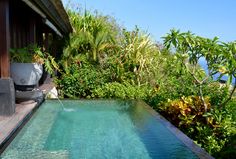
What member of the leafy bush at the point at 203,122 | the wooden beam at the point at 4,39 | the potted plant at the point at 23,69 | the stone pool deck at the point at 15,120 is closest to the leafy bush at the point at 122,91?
the leafy bush at the point at 203,122

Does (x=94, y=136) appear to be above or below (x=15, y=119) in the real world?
below

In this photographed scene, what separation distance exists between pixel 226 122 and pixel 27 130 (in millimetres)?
2874

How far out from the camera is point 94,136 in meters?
5.44

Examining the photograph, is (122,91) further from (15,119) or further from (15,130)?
(15,130)

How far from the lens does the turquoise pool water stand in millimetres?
4449

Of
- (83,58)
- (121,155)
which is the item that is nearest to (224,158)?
(121,155)

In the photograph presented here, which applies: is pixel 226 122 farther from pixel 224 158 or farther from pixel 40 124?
pixel 40 124

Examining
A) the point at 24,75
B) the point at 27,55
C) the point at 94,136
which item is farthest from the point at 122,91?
the point at 94,136

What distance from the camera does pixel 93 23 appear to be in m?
14.2

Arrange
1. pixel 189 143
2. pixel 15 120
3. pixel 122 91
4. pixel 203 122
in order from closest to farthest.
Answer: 1. pixel 189 143
2. pixel 15 120
3. pixel 203 122
4. pixel 122 91

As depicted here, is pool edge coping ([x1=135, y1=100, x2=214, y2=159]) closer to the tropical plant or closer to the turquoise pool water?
the turquoise pool water

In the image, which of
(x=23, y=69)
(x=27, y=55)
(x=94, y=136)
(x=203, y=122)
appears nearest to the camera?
(x=94, y=136)

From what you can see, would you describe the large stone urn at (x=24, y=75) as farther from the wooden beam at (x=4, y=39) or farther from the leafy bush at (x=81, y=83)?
the leafy bush at (x=81, y=83)

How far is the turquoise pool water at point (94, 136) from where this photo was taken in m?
4.45
